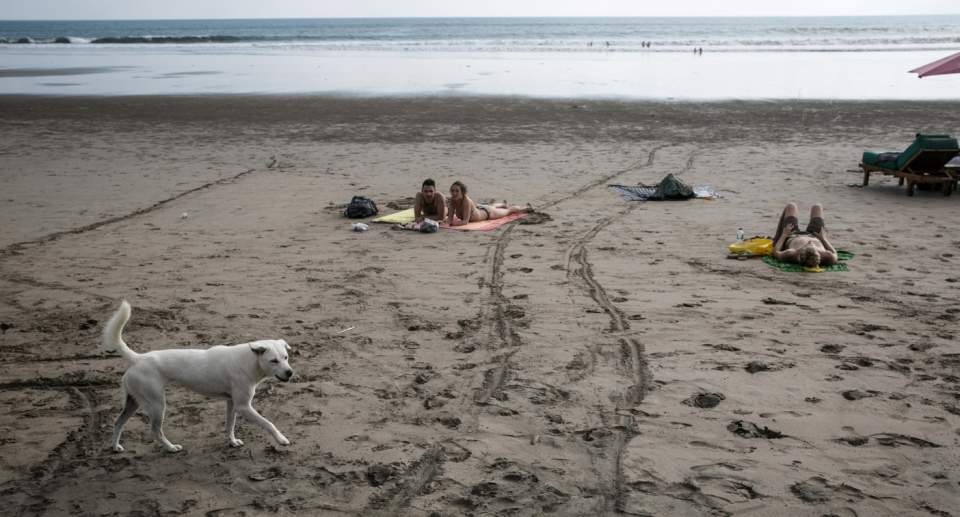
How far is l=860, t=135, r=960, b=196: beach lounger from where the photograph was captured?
10.6 meters

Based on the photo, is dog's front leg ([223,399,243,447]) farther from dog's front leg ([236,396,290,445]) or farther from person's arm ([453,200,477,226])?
person's arm ([453,200,477,226])

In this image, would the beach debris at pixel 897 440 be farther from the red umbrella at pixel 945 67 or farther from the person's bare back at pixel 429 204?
the red umbrella at pixel 945 67

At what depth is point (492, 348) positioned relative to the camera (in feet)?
17.8

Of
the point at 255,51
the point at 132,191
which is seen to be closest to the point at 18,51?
the point at 255,51

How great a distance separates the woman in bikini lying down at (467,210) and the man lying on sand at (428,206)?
0.45 ft

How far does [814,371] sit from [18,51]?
6526cm

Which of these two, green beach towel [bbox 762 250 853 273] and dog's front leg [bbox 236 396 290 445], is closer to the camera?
dog's front leg [bbox 236 396 290 445]

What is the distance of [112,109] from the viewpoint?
70.1 feet

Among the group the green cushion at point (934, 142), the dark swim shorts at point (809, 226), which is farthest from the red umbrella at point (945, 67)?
the dark swim shorts at point (809, 226)

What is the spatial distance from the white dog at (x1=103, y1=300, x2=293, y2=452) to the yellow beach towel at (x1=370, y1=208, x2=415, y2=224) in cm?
561

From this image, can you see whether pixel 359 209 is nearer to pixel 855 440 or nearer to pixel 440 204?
pixel 440 204

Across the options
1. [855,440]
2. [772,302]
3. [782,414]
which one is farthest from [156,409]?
[772,302]

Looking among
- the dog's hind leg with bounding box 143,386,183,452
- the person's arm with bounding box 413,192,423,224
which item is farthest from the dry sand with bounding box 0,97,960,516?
the person's arm with bounding box 413,192,423,224

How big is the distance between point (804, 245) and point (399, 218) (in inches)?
206
